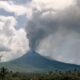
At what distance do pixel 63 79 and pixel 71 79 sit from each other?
7.02 m

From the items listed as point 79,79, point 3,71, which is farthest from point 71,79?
point 3,71

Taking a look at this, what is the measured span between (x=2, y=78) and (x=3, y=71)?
3807 mm

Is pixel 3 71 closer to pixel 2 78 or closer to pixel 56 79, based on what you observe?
pixel 2 78

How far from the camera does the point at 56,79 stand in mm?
185750

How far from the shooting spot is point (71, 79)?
628 ft

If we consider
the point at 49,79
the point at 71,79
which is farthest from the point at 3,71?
the point at 71,79

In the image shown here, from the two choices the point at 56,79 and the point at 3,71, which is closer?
the point at 3,71

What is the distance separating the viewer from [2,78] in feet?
555

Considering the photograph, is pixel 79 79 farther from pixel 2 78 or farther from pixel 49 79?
pixel 2 78

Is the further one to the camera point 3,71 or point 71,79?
point 71,79

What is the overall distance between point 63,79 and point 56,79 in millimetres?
4355

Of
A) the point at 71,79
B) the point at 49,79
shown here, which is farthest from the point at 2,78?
the point at 71,79

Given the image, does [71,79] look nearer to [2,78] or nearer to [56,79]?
[56,79]

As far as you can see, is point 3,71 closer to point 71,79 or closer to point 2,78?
point 2,78
